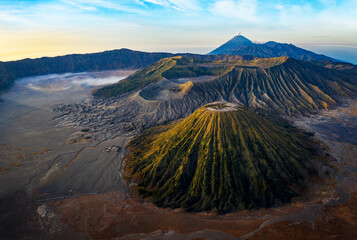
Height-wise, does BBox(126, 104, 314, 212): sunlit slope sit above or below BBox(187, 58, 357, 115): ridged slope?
below

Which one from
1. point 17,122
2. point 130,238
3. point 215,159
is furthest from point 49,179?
point 17,122

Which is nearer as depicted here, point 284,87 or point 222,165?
point 222,165

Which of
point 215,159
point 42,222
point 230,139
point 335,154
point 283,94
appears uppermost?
point 283,94

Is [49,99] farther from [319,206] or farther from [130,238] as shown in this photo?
[319,206]

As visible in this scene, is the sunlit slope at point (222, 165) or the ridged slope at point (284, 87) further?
the ridged slope at point (284, 87)

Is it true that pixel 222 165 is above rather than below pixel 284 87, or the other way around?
below

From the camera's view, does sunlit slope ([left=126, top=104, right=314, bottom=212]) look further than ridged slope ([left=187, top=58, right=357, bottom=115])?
No

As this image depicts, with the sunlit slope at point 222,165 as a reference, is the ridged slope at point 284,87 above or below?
above

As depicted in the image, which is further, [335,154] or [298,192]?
[335,154]
